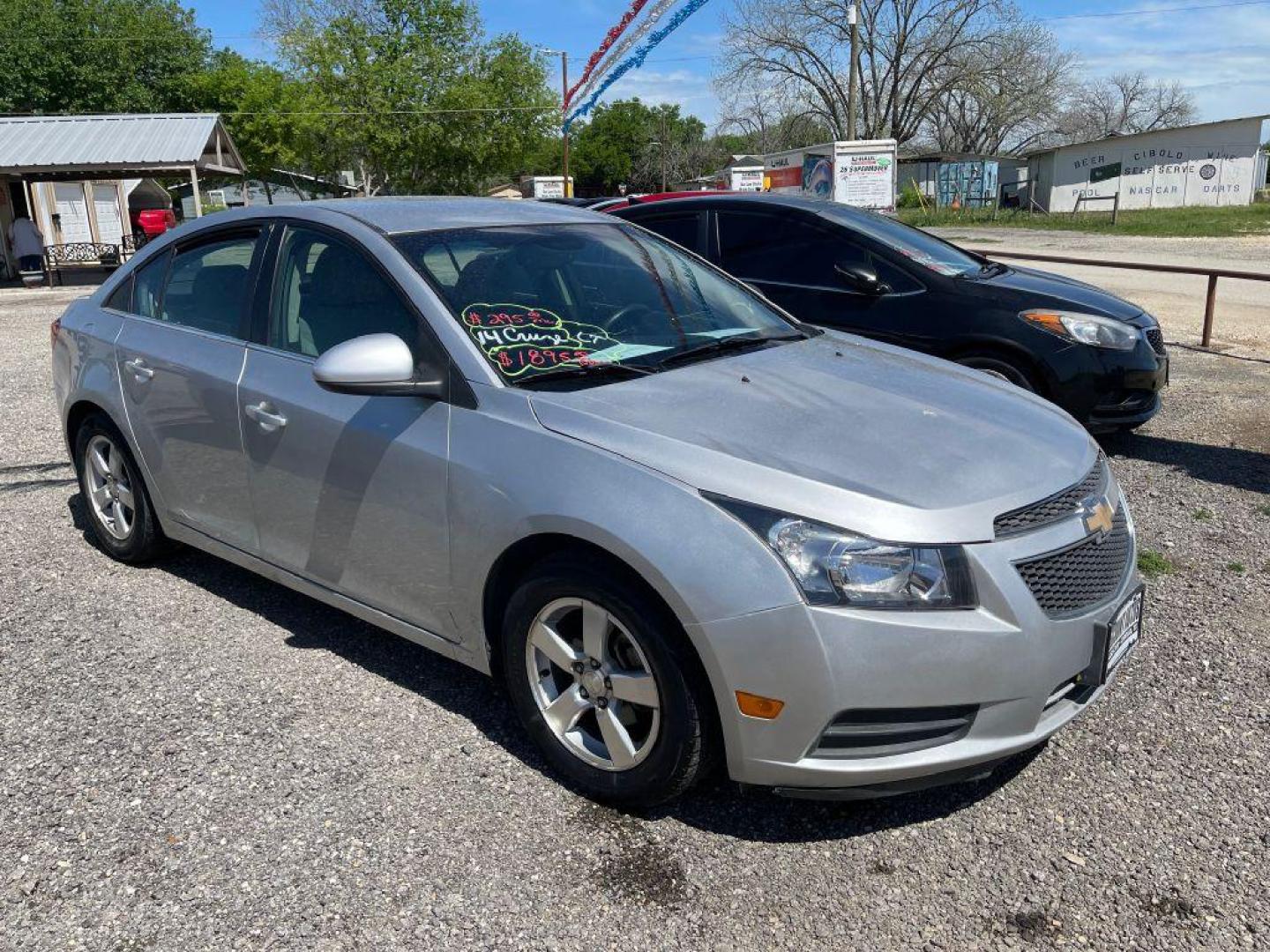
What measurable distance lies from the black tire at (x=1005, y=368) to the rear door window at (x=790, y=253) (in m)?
0.57

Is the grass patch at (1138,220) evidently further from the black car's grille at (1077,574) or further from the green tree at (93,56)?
the green tree at (93,56)

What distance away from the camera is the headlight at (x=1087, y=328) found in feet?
20.9

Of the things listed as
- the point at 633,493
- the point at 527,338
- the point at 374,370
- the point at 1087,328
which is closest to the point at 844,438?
the point at 633,493

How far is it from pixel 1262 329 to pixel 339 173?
146 feet

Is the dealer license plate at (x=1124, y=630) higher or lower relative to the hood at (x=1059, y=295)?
lower

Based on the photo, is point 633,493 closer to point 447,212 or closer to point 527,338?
point 527,338

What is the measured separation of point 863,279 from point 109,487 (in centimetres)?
436

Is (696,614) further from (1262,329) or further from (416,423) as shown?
(1262,329)

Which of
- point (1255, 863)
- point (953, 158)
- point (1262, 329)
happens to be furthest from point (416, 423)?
point (953, 158)

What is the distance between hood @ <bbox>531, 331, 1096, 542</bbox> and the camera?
262cm

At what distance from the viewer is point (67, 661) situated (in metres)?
4.00

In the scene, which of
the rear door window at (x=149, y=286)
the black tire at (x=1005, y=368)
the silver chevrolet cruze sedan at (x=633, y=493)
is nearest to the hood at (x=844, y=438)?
the silver chevrolet cruze sedan at (x=633, y=493)

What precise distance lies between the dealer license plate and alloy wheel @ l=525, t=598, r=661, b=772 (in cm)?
122

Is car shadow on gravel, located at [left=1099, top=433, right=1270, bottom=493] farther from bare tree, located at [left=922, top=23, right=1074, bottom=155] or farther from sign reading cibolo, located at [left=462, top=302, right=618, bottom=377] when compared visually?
bare tree, located at [left=922, top=23, right=1074, bottom=155]
